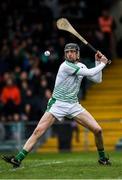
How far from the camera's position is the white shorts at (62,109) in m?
15.4

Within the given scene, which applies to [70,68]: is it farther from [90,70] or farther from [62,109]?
[62,109]

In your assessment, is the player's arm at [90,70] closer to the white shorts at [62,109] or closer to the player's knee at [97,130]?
the white shorts at [62,109]

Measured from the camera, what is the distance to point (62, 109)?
15398 millimetres

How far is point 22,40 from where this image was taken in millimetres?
29219

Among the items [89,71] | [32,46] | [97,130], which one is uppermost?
[89,71]

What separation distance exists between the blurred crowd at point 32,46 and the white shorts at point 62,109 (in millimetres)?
9982

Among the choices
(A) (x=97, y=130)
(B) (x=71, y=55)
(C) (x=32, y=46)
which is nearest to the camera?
(B) (x=71, y=55)

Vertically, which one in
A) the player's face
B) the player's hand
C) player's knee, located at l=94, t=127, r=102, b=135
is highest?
the player's face

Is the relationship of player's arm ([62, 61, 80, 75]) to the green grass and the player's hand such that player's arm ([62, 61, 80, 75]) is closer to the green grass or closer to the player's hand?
the player's hand

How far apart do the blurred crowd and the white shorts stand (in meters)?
9.98

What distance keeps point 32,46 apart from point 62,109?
1352cm

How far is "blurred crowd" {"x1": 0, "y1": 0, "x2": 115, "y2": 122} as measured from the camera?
85.0 ft

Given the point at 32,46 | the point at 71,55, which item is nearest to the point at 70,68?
the point at 71,55

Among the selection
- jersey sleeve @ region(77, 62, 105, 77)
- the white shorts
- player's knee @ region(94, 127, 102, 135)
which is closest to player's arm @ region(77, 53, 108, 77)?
jersey sleeve @ region(77, 62, 105, 77)
